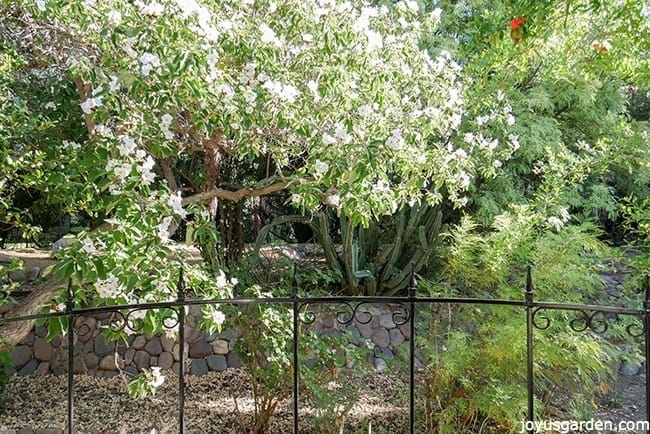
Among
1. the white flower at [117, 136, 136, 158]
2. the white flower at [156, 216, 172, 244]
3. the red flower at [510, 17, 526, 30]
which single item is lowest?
the white flower at [156, 216, 172, 244]

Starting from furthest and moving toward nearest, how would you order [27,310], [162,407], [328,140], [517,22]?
[162,407] < [27,310] < [328,140] < [517,22]

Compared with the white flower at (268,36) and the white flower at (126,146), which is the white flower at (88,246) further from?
the white flower at (268,36)

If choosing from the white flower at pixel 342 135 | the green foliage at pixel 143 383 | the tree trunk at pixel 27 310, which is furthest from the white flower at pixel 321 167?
the tree trunk at pixel 27 310

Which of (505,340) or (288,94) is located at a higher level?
(288,94)

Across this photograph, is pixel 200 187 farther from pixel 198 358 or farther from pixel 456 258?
Result: pixel 456 258

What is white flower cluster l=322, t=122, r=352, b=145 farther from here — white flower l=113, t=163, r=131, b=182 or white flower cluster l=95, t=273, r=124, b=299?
white flower cluster l=95, t=273, r=124, b=299

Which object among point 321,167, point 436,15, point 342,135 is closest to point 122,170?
point 321,167

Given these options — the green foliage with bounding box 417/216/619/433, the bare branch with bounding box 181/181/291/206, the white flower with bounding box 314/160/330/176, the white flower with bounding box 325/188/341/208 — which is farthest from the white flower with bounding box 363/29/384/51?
the green foliage with bounding box 417/216/619/433

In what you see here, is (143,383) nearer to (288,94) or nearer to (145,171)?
(145,171)

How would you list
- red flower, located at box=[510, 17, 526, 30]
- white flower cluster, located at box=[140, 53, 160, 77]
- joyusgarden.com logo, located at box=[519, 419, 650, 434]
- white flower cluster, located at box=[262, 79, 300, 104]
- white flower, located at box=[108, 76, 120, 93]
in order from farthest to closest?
joyusgarden.com logo, located at box=[519, 419, 650, 434] → white flower cluster, located at box=[262, 79, 300, 104] → red flower, located at box=[510, 17, 526, 30] → white flower, located at box=[108, 76, 120, 93] → white flower cluster, located at box=[140, 53, 160, 77]

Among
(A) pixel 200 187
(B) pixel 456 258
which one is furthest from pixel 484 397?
(A) pixel 200 187

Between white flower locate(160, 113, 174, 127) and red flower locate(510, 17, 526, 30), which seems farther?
white flower locate(160, 113, 174, 127)

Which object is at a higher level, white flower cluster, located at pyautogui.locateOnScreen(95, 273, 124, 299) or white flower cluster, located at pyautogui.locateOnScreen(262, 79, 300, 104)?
white flower cluster, located at pyautogui.locateOnScreen(262, 79, 300, 104)

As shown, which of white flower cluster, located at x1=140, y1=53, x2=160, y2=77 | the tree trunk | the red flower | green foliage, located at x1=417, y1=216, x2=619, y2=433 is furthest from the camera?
green foliage, located at x1=417, y1=216, x2=619, y2=433
